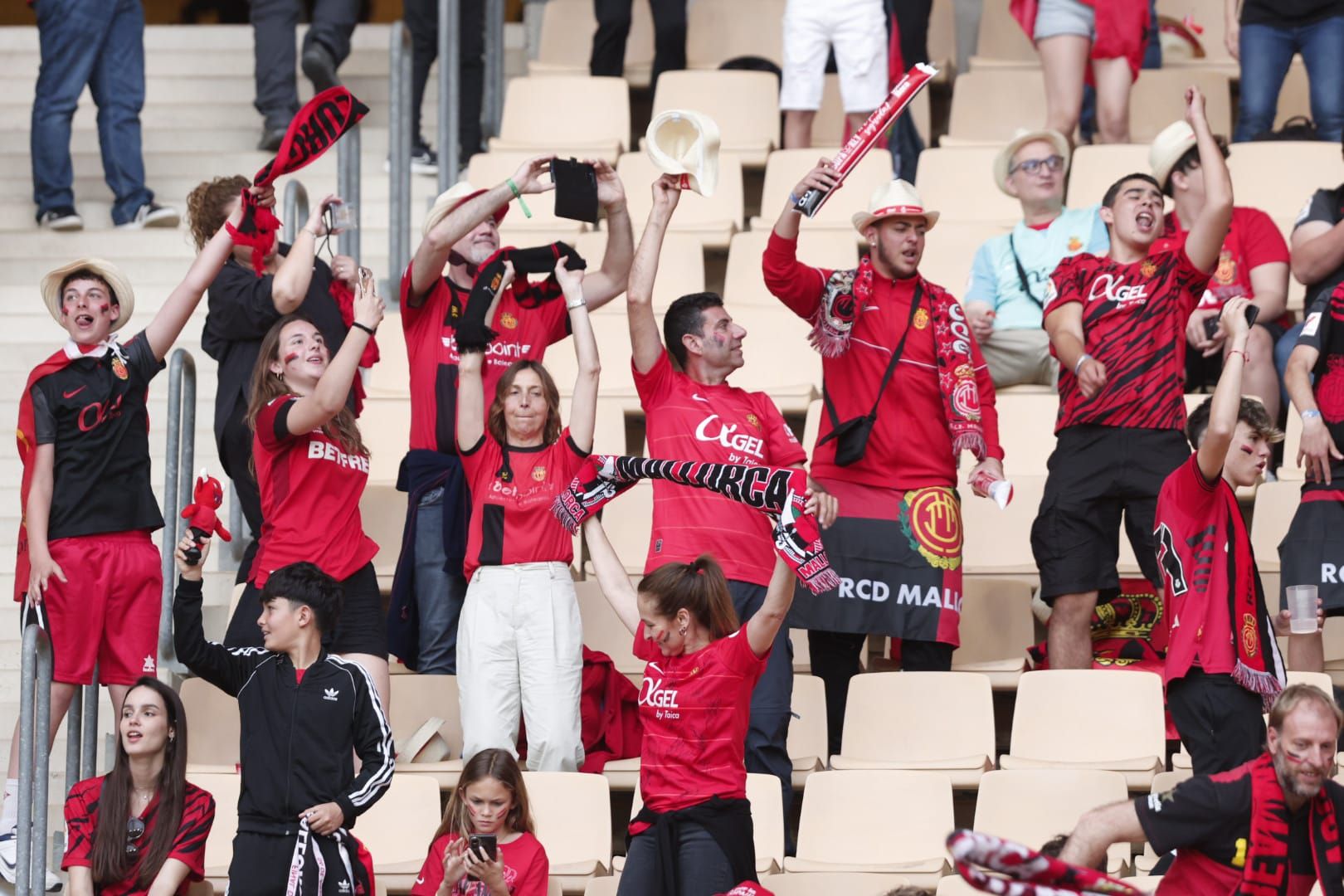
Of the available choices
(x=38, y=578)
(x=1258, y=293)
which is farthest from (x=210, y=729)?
(x=1258, y=293)

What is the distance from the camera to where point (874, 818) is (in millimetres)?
5641

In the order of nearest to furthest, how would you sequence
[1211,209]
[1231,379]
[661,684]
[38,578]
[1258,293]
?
[661,684] < [1231,379] < [38,578] < [1211,209] < [1258,293]

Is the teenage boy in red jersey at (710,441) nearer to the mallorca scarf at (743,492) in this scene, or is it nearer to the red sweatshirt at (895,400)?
the red sweatshirt at (895,400)

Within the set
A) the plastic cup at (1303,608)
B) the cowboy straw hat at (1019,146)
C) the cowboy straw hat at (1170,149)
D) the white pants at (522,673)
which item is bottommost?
the white pants at (522,673)

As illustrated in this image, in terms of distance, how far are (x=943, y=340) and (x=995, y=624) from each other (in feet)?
3.06

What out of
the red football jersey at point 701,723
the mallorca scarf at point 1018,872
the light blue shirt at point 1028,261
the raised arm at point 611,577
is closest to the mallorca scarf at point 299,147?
the raised arm at point 611,577

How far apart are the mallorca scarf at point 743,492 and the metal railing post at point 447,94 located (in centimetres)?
334

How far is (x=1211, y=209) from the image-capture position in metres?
5.98

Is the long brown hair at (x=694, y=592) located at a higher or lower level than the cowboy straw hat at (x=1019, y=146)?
lower

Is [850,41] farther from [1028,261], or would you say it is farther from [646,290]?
[646,290]

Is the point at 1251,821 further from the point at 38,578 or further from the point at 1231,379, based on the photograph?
the point at 38,578

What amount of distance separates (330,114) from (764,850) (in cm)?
227

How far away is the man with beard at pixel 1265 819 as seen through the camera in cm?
419

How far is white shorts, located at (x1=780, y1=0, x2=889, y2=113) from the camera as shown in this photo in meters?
8.21
